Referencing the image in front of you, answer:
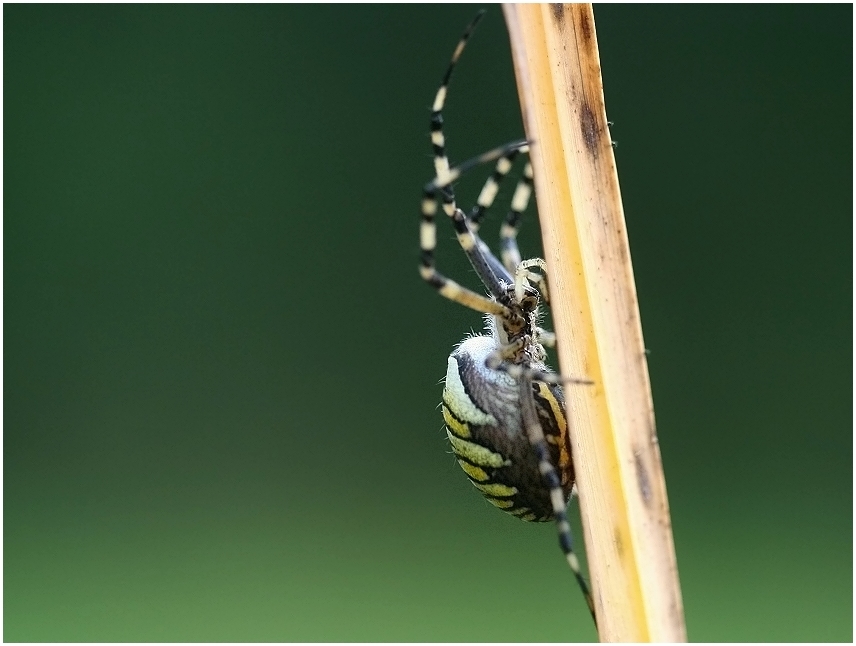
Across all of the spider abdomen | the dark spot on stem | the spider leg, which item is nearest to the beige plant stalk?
the dark spot on stem

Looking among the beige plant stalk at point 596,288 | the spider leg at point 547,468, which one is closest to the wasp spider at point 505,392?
the spider leg at point 547,468

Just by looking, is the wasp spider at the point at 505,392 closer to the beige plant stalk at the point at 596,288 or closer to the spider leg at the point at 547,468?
the spider leg at the point at 547,468

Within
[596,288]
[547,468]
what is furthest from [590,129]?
[547,468]

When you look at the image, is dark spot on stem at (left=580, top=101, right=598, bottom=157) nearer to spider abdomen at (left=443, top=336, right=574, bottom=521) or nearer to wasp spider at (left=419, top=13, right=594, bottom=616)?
wasp spider at (left=419, top=13, right=594, bottom=616)

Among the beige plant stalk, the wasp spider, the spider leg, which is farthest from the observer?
the wasp spider

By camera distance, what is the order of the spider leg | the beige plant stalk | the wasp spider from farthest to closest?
1. the wasp spider
2. the spider leg
3. the beige plant stalk

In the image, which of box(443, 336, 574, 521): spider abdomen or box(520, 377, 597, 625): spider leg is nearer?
box(520, 377, 597, 625): spider leg

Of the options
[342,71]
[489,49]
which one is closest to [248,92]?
[342,71]

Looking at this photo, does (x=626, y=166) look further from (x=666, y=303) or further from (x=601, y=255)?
(x=601, y=255)

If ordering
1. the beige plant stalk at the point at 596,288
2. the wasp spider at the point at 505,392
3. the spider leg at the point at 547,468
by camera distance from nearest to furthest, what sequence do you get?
1. the beige plant stalk at the point at 596,288
2. the spider leg at the point at 547,468
3. the wasp spider at the point at 505,392
